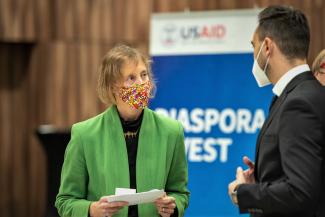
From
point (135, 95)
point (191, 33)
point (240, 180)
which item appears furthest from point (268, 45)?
point (191, 33)

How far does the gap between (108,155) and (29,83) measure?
177 inches

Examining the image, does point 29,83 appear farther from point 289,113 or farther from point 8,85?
point 289,113

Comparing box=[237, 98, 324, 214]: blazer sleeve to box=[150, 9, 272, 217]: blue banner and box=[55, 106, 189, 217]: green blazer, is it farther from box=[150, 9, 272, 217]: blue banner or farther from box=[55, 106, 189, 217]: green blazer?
box=[150, 9, 272, 217]: blue banner

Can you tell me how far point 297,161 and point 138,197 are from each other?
70 cm

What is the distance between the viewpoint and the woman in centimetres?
263

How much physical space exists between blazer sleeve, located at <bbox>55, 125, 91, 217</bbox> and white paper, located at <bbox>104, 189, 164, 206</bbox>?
244 millimetres

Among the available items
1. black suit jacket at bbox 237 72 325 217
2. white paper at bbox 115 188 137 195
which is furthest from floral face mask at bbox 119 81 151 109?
black suit jacket at bbox 237 72 325 217

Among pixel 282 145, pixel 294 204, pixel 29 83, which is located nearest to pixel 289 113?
pixel 282 145

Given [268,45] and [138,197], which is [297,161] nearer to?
[268,45]

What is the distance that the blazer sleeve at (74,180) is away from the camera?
2.65m

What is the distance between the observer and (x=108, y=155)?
2645 mm

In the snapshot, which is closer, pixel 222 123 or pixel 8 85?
pixel 222 123

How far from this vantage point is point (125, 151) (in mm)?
2658

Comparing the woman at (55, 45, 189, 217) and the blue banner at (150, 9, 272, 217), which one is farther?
the blue banner at (150, 9, 272, 217)
